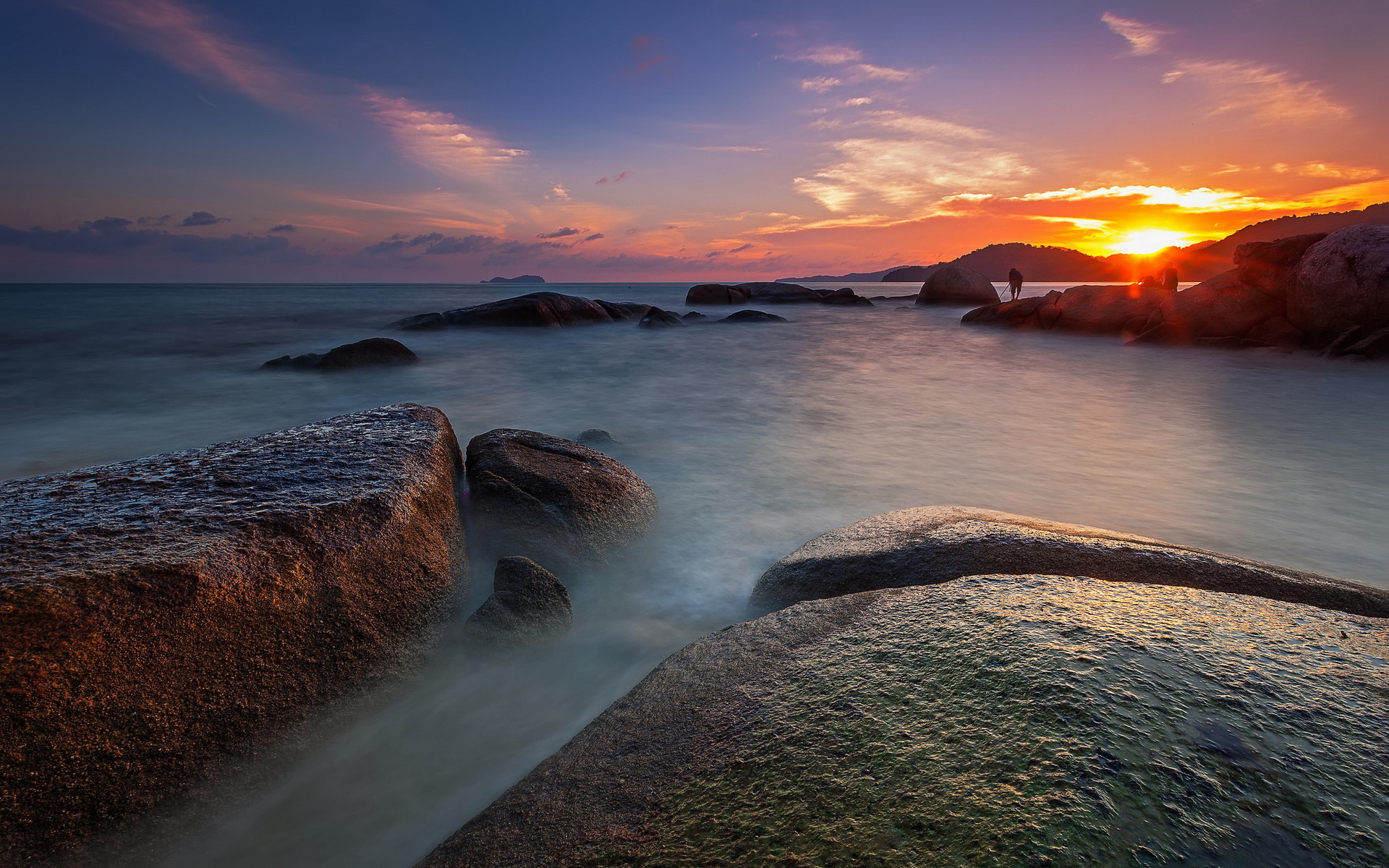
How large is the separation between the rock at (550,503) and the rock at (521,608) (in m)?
0.44

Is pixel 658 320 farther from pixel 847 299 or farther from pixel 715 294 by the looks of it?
pixel 847 299

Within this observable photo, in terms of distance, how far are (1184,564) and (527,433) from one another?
362 centimetres

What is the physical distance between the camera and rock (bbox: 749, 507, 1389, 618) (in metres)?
2.26

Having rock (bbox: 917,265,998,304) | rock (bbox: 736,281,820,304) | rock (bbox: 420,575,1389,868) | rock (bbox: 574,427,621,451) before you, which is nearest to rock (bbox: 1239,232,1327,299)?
rock (bbox: 574,427,621,451)

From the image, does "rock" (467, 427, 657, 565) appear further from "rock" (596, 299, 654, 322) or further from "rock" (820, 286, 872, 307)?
"rock" (820, 286, 872, 307)

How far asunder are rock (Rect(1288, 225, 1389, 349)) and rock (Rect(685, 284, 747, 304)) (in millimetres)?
24799

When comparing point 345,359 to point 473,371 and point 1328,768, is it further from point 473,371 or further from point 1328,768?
point 1328,768

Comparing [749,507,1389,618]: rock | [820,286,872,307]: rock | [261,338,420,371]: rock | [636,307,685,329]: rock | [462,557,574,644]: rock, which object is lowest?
[462,557,574,644]: rock

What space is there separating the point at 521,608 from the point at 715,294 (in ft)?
106

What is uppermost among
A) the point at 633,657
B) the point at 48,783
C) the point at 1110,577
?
the point at 1110,577

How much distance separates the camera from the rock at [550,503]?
11.3ft

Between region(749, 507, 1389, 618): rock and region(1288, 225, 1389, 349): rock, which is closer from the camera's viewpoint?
region(749, 507, 1389, 618): rock

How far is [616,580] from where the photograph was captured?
11.2ft

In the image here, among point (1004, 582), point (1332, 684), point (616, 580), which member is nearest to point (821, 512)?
point (616, 580)
